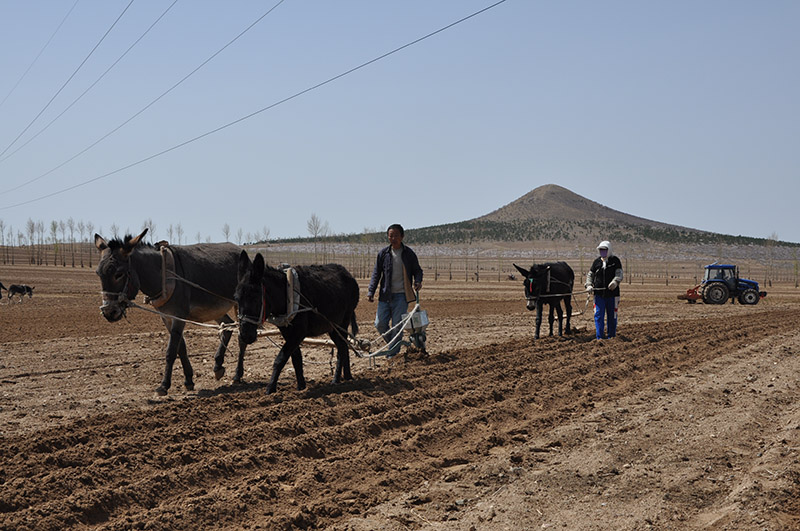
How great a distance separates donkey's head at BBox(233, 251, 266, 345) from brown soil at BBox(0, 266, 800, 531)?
0.89 meters

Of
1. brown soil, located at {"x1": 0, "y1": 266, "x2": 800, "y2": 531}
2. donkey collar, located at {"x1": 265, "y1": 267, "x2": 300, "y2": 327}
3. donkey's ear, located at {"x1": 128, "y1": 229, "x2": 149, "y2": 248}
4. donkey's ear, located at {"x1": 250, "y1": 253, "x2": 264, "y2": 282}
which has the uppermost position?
donkey's ear, located at {"x1": 128, "y1": 229, "x2": 149, "y2": 248}

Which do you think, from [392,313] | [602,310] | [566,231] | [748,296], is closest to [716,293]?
[748,296]

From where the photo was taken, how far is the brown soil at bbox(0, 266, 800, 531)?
509cm

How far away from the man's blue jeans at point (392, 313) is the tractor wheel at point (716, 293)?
84.7 ft

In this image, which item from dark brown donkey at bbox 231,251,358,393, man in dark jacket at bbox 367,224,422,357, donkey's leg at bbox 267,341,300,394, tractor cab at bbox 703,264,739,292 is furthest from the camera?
tractor cab at bbox 703,264,739,292

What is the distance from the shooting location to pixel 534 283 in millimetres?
15367

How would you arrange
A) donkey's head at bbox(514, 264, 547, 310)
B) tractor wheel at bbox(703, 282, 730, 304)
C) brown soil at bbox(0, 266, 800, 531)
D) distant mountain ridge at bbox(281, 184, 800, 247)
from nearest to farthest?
brown soil at bbox(0, 266, 800, 531), donkey's head at bbox(514, 264, 547, 310), tractor wheel at bbox(703, 282, 730, 304), distant mountain ridge at bbox(281, 184, 800, 247)

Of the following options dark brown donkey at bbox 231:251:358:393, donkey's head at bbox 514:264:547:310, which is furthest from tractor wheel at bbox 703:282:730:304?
dark brown donkey at bbox 231:251:358:393

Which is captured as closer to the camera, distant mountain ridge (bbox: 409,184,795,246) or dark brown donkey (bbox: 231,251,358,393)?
dark brown donkey (bbox: 231,251,358,393)

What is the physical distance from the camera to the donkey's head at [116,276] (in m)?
9.29

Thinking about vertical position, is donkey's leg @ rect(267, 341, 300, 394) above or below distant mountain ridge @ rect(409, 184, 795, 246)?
below

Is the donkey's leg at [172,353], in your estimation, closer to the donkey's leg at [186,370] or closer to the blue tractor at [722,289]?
the donkey's leg at [186,370]

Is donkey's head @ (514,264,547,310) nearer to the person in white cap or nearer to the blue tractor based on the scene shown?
the person in white cap

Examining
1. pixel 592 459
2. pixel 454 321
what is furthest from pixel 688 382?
pixel 454 321
